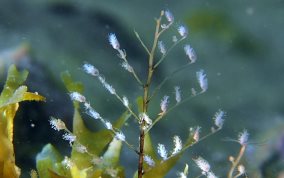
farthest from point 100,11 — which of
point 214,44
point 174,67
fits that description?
point 214,44

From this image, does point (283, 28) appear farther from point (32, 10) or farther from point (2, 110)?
point (2, 110)

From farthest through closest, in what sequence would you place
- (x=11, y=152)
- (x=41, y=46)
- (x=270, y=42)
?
(x=270, y=42) → (x=41, y=46) → (x=11, y=152)

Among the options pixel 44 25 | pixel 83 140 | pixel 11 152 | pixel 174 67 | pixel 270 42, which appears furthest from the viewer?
pixel 270 42

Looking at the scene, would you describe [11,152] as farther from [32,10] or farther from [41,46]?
[32,10]

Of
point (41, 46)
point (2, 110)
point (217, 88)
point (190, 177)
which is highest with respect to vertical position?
point (2, 110)

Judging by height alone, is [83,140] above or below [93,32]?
above

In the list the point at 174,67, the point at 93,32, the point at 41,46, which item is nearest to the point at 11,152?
the point at 41,46

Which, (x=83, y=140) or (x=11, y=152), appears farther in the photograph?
(x=83, y=140)
